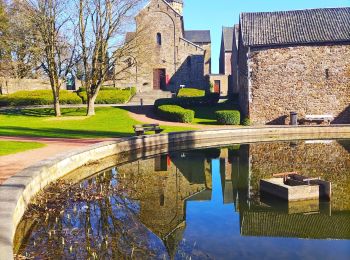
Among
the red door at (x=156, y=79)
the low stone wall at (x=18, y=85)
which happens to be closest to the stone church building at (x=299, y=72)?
the red door at (x=156, y=79)

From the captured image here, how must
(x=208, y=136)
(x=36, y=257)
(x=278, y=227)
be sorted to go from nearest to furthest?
1. (x=36, y=257)
2. (x=278, y=227)
3. (x=208, y=136)

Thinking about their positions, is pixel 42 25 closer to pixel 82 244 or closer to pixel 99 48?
pixel 99 48

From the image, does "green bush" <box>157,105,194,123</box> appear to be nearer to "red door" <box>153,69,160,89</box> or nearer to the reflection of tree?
the reflection of tree

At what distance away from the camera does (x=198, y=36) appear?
57.9m

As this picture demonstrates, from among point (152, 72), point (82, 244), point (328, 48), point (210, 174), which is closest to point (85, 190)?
point (82, 244)

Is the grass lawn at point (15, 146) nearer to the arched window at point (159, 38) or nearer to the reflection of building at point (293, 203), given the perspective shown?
the reflection of building at point (293, 203)

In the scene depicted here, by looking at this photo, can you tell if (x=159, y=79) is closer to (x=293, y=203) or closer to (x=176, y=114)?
(x=176, y=114)

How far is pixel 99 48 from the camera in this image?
2938cm

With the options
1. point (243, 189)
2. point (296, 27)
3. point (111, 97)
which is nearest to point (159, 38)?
point (111, 97)

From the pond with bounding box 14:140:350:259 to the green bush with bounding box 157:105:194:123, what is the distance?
1200cm

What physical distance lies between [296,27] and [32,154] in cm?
2065

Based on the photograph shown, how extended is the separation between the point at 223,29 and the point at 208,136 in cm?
4107

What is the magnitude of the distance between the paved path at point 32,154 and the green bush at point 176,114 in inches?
368

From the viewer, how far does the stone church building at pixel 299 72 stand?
2702 cm
